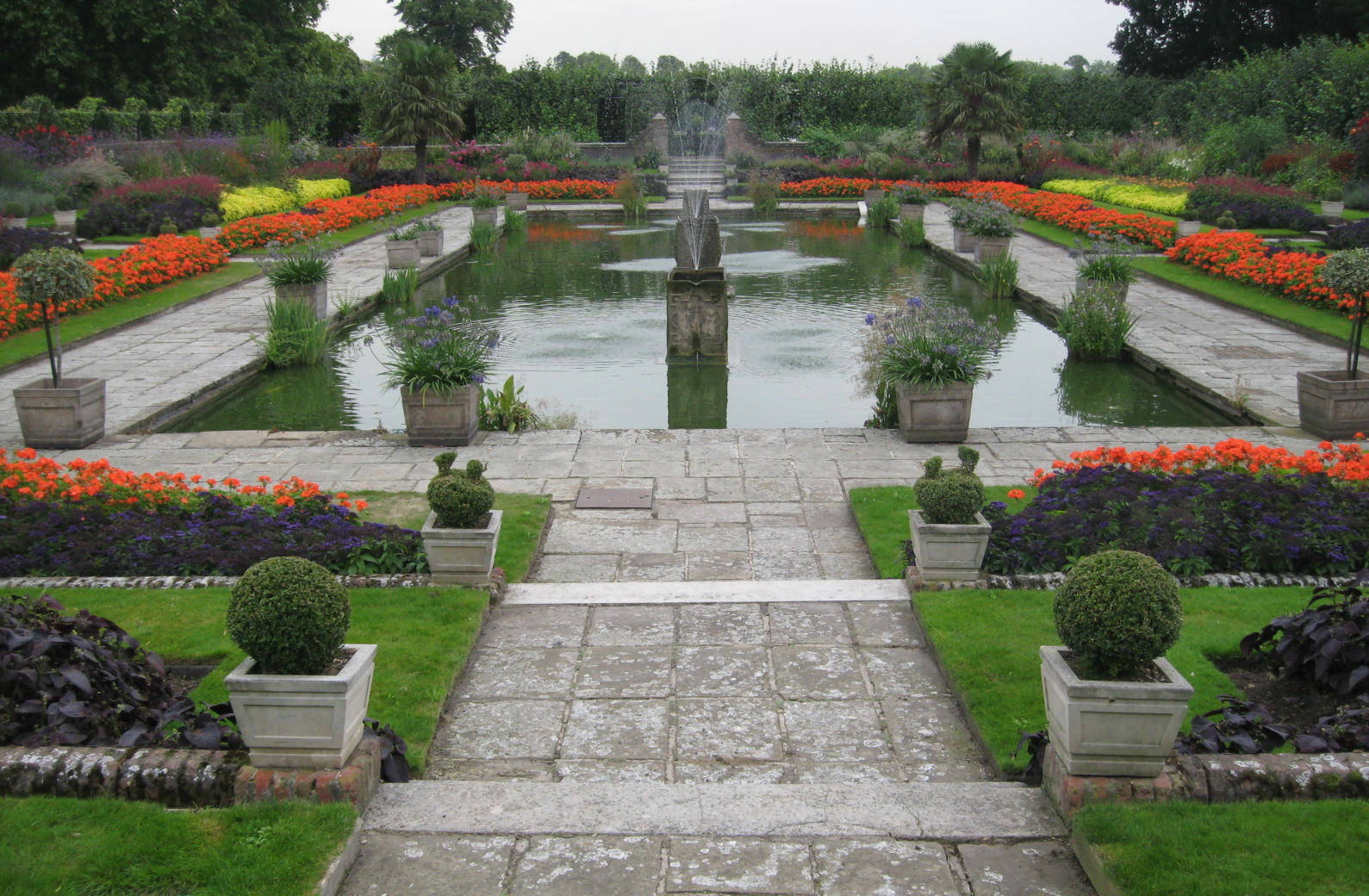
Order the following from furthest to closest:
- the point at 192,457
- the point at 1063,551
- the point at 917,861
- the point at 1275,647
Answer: the point at 192,457 < the point at 1063,551 < the point at 1275,647 < the point at 917,861

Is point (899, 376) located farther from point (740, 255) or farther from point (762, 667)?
point (740, 255)

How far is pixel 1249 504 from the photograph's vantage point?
6.48m

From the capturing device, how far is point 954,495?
19.1 feet

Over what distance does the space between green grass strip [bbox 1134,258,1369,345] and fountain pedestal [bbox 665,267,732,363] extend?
22.6ft

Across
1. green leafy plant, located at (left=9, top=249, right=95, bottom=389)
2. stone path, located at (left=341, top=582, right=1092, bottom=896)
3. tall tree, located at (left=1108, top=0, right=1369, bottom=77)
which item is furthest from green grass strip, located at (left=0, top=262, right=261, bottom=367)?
tall tree, located at (left=1108, top=0, right=1369, bottom=77)

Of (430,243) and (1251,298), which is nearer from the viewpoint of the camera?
(1251,298)

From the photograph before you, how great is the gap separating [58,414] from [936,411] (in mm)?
7160

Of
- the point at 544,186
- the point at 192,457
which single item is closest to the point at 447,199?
the point at 544,186

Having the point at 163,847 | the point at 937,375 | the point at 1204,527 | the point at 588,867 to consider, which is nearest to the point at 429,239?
the point at 937,375

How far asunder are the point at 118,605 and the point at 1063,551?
202 inches

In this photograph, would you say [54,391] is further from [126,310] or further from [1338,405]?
[1338,405]

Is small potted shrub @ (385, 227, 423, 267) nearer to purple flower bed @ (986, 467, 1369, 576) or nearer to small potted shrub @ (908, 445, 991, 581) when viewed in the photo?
purple flower bed @ (986, 467, 1369, 576)

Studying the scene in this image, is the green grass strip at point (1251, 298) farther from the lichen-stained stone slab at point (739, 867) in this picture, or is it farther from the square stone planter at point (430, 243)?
the square stone planter at point (430, 243)

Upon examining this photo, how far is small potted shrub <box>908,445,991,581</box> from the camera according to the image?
586 centimetres
